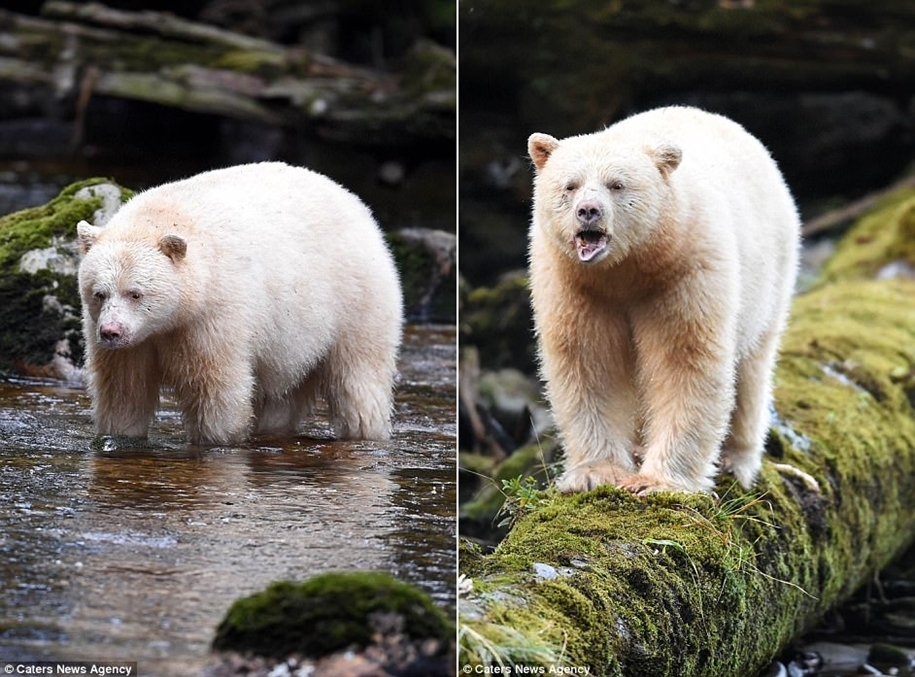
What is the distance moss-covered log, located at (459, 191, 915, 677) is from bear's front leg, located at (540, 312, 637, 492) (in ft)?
1.03

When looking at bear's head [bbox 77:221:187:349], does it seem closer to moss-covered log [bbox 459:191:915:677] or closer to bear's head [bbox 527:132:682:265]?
bear's head [bbox 527:132:682:265]

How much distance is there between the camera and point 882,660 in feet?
19.7

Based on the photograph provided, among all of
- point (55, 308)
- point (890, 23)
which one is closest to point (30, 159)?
point (55, 308)

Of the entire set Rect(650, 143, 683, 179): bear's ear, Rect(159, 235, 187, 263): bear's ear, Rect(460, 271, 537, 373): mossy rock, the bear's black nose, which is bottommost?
Rect(460, 271, 537, 373): mossy rock

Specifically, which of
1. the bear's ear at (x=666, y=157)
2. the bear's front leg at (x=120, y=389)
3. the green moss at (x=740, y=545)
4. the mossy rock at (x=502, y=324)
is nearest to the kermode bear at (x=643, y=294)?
the bear's ear at (x=666, y=157)

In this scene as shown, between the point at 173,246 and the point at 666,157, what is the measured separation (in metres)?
2.08

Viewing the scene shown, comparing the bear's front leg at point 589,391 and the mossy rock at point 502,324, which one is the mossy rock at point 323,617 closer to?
the bear's front leg at point 589,391

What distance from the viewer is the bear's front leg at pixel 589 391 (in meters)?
4.89

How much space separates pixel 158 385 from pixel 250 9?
12.5 m

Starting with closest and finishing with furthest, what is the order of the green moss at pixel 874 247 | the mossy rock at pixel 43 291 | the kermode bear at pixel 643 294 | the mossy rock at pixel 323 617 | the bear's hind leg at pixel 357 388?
the mossy rock at pixel 323 617 < the kermode bear at pixel 643 294 < the bear's hind leg at pixel 357 388 < the mossy rock at pixel 43 291 < the green moss at pixel 874 247

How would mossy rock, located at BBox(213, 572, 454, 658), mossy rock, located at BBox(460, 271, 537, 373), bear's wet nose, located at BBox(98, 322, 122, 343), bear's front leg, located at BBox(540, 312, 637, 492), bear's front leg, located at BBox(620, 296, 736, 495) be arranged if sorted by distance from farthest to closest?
mossy rock, located at BBox(460, 271, 537, 373)
bear's wet nose, located at BBox(98, 322, 122, 343)
bear's front leg, located at BBox(540, 312, 637, 492)
bear's front leg, located at BBox(620, 296, 736, 495)
mossy rock, located at BBox(213, 572, 454, 658)

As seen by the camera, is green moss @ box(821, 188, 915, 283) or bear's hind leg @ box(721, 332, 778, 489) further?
green moss @ box(821, 188, 915, 283)

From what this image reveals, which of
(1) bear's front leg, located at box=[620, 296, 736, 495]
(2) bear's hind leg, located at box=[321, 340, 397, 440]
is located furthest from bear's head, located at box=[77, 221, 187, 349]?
(1) bear's front leg, located at box=[620, 296, 736, 495]

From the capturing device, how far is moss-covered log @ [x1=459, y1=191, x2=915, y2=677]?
3.52 m
